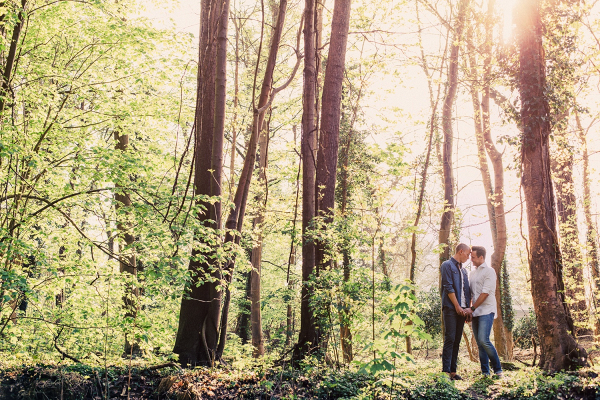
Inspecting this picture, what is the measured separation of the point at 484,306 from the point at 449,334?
624 mm

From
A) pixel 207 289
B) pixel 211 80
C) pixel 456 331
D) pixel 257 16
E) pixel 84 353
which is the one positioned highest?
pixel 257 16

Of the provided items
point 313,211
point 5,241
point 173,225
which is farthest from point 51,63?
point 313,211

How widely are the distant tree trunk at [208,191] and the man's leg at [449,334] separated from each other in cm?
338

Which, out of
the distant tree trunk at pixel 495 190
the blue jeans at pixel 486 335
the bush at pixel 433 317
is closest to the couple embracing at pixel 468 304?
the blue jeans at pixel 486 335

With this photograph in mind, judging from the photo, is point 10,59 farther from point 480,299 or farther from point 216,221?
point 480,299

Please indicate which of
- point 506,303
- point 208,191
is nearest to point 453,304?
point 208,191

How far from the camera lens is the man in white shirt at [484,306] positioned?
18.9 feet

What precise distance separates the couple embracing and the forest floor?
1.33 feet

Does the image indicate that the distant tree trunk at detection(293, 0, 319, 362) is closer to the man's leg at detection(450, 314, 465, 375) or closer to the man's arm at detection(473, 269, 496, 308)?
the man's leg at detection(450, 314, 465, 375)

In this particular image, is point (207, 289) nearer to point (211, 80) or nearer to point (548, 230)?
point (211, 80)

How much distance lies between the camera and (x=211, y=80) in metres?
8.00

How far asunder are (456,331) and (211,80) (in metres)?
6.08

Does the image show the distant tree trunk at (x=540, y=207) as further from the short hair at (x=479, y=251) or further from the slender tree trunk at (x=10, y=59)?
the slender tree trunk at (x=10, y=59)

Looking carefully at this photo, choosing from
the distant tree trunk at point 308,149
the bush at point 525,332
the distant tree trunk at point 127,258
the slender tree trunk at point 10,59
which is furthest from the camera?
the bush at point 525,332
